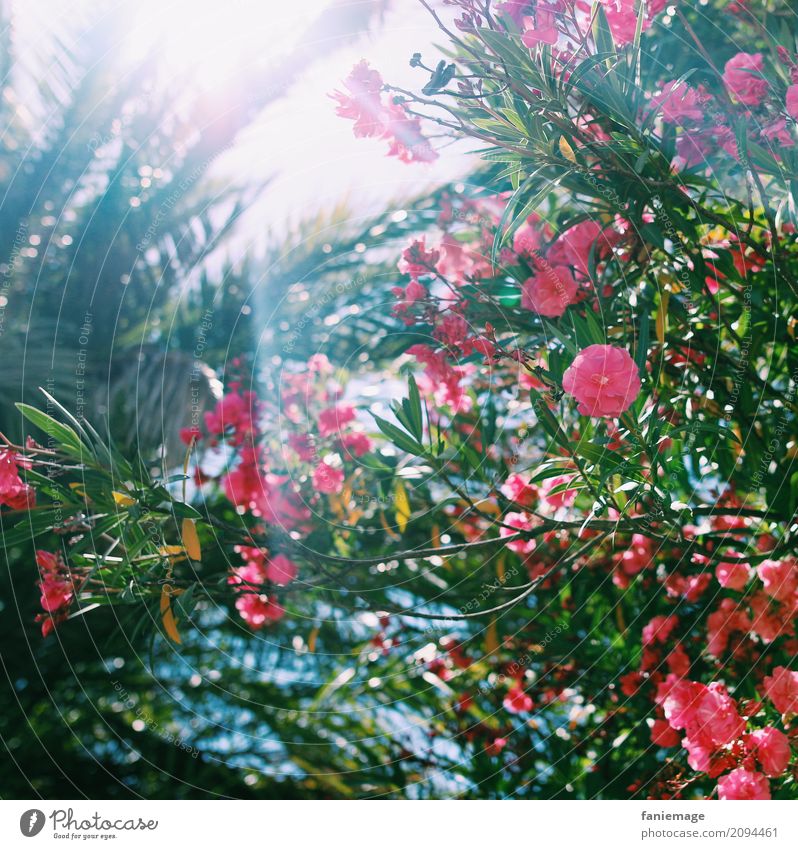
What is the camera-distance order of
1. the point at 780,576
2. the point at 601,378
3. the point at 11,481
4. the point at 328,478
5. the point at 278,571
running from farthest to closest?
the point at 328,478 < the point at 278,571 < the point at 780,576 < the point at 11,481 < the point at 601,378

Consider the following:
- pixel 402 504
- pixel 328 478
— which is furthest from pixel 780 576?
pixel 328 478

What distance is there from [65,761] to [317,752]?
2.39 ft

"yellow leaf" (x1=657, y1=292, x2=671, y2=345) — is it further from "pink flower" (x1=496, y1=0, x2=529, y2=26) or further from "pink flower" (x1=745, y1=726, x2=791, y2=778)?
"pink flower" (x1=745, y1=726, x2=791, y2=778)

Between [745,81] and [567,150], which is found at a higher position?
[745,81]

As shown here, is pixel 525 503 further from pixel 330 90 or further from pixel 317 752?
pixel 317 752

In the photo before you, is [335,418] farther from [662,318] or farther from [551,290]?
[662,318]

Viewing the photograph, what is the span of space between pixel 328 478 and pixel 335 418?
0.13 m

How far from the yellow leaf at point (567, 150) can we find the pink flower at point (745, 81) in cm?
27

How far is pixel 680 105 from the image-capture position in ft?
3.11

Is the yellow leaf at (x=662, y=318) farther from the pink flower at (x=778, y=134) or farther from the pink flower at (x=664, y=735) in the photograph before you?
the pink flower at (x=664, y=735)

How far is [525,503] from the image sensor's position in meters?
1.17

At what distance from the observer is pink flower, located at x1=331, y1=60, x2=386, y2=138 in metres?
0.93

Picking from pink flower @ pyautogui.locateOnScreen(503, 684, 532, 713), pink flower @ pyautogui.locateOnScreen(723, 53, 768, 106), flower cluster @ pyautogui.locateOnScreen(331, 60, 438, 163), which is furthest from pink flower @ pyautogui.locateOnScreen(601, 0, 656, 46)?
pink flower @ pyautogui.locateOnScreen(503, 684, 532, 713)
